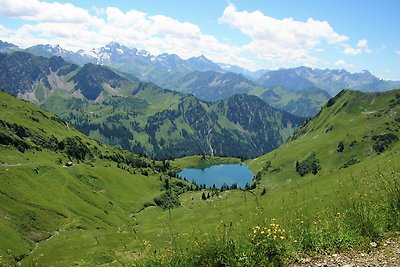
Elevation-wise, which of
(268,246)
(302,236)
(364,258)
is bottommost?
(364,258)

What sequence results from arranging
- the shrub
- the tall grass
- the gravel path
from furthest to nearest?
the gravel path, the tall grass, the shrub

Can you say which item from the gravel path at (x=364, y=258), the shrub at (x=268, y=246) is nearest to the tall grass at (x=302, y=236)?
the shrub at (x=268, y=246)

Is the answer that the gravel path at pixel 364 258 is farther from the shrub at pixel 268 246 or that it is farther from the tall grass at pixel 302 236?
the shrub at pixel 268 246

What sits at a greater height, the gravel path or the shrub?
the shrub

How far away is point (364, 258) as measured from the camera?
534 inches

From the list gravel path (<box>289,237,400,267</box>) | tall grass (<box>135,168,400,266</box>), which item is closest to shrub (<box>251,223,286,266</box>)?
tall grass (<box>135,168,400,266</box>)

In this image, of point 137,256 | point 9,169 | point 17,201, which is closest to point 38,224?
point 17,201

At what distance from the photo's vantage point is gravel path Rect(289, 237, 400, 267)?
13102mm

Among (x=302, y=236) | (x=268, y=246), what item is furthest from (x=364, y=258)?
(x=268, y=246)

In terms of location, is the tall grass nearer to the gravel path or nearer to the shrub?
the shrub

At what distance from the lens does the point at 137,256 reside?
14.2 m

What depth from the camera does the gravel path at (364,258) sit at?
13.1 meters

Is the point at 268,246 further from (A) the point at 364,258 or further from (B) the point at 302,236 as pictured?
(A) the point at 364,258

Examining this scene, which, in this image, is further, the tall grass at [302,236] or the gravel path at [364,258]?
the gravel path at [364,258]
